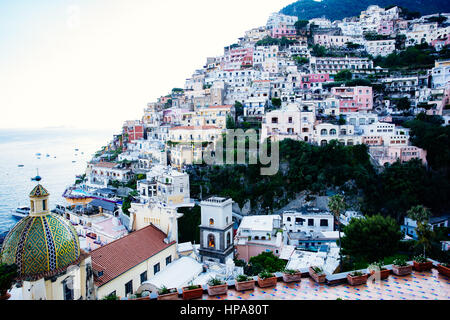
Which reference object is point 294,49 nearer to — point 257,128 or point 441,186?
point 257,128

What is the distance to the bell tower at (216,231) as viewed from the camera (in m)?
23.7

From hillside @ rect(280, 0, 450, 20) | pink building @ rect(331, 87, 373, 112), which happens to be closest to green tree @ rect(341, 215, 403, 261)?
pink building @ rect(331, 87, 373, 112)

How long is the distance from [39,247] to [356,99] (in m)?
48.2

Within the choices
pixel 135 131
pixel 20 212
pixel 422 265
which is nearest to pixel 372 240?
pixel 422 265

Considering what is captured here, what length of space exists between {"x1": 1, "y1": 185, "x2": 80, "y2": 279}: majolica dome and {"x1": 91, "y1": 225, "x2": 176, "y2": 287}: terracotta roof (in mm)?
3010

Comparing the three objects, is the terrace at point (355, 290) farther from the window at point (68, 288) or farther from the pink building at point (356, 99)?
the pink building at point (356, 99)

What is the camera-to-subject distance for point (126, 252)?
1559cm

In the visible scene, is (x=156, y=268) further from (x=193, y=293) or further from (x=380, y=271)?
(x=380, y=271)

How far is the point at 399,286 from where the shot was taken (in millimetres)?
7977

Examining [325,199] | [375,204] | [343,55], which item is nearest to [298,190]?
[325,199]

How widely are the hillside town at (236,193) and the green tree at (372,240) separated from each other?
25.8 inches

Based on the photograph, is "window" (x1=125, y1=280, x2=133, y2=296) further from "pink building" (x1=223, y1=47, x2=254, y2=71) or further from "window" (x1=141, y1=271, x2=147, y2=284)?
"pink building" (x1=223, y1=47, x2=254, y2=71)
